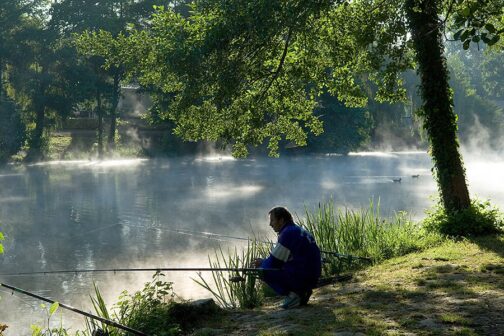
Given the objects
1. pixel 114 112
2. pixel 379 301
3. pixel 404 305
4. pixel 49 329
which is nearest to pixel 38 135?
pixel 114 112

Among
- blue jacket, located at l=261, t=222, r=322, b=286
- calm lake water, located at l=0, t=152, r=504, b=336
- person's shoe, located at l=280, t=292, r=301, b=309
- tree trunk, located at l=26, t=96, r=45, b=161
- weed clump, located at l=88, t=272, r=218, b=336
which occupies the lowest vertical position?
calm lake water, located at l=0, t=152, r=504, b=336

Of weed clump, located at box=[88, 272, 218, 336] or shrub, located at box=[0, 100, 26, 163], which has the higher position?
shrub, located at box=[0, 100, 26, 163]

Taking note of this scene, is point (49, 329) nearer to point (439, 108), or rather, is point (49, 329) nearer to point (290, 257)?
point (290, 257)

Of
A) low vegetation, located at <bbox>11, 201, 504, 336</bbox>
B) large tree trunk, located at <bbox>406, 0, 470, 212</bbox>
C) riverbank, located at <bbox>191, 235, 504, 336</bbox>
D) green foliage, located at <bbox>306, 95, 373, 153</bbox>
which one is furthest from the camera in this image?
green foliage, located at <bbox>306, 95, 373, 153</bbox>

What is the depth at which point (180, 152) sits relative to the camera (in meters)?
63.4

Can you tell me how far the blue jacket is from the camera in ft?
26.5

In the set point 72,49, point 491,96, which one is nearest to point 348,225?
point 72,49

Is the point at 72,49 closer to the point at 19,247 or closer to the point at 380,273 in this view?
the point at 19,247

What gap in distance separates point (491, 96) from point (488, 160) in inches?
2724

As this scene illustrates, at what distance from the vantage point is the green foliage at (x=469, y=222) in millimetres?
13258

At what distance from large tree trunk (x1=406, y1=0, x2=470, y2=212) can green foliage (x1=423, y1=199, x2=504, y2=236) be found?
30 cm

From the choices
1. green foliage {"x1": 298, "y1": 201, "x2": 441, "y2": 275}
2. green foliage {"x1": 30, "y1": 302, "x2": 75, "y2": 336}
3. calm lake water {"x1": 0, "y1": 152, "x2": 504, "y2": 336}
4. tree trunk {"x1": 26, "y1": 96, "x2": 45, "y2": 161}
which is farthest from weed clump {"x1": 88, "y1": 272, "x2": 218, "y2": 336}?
tree trunk {"x1": 26, "y1": 96, "x2": 45, "y2": 161}

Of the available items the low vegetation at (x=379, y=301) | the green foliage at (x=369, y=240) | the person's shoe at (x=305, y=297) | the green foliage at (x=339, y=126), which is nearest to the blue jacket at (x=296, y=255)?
the person's shoe at (x=305, y=297)

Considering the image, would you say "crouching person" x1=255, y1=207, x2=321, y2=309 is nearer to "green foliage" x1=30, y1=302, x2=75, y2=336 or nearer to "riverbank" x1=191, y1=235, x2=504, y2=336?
"riverbank" x1=191, y1=235, x2=504, y2=336
